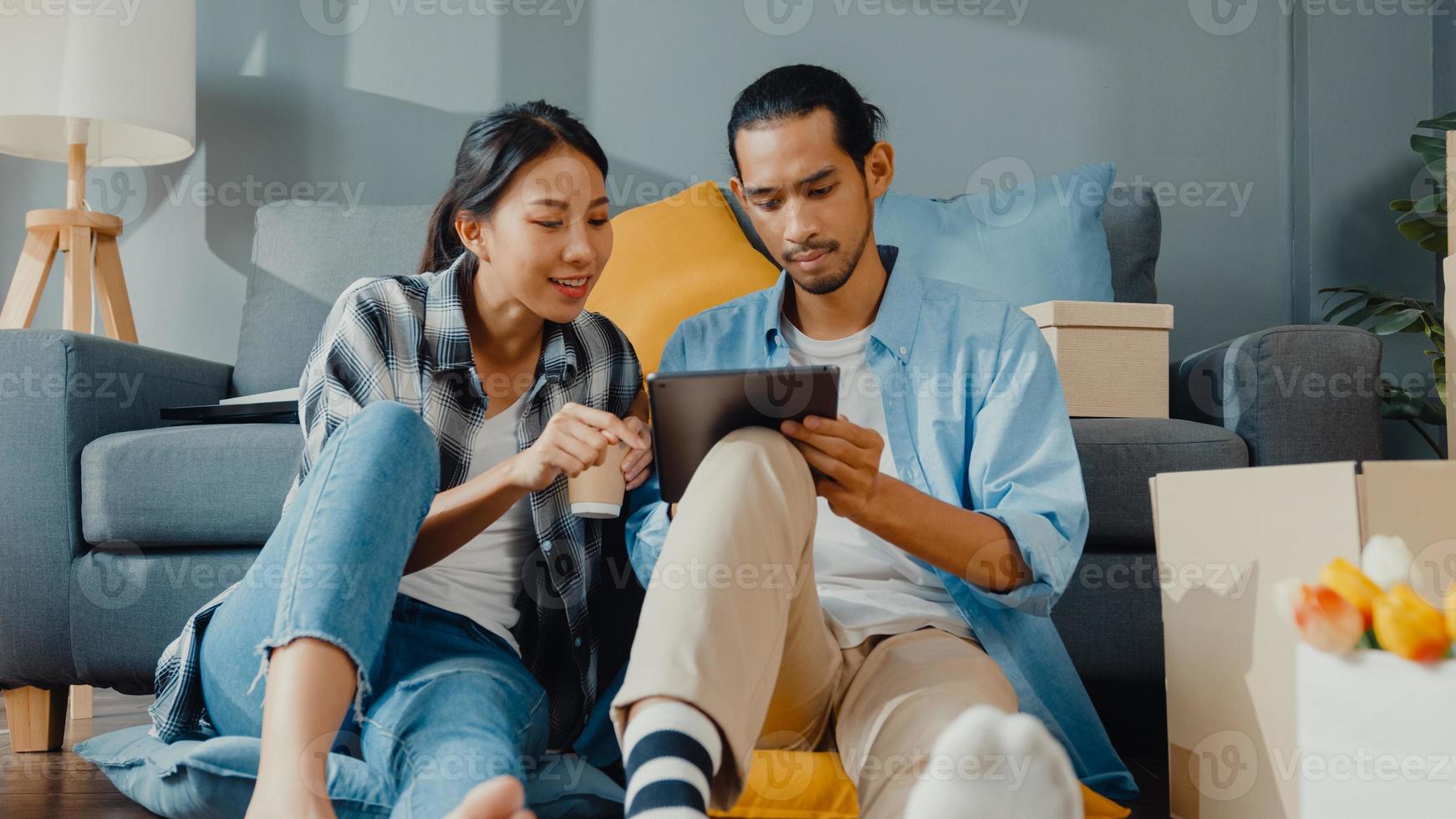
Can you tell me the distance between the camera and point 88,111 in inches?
85.4

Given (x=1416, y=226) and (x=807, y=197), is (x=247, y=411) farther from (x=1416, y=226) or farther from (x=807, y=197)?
(x=1416, y=226)

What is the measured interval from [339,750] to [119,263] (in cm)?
167

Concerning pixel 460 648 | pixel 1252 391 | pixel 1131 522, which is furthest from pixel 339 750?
pixel 1252 391

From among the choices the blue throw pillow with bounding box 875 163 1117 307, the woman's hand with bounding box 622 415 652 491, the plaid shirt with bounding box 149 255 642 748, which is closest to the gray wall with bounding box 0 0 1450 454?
the blue throw pillow with bounding box 875 163 1117 307

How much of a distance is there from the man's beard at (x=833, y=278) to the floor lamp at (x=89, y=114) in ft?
5.22

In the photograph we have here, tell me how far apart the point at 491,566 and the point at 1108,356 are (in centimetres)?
101

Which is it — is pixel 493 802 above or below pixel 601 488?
below

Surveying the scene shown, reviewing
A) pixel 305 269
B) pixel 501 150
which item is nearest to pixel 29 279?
pixel 305 269

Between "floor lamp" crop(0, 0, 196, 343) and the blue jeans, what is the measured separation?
1479 mm

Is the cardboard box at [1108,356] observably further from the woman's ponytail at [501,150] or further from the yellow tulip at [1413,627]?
Result: the yellow tulip at [1413,627]

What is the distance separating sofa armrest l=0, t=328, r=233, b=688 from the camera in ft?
5.08

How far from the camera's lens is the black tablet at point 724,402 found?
3.18 ft

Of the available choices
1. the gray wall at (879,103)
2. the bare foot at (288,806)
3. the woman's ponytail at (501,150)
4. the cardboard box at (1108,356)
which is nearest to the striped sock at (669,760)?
the bare foot at (288,806)

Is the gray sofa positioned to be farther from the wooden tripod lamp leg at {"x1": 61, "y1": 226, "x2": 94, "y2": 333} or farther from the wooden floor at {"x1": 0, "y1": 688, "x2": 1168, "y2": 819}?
the wooden tripod lamp leg at {"x1": 61, "y1": 226, "x2": 94, "y2": 333}
